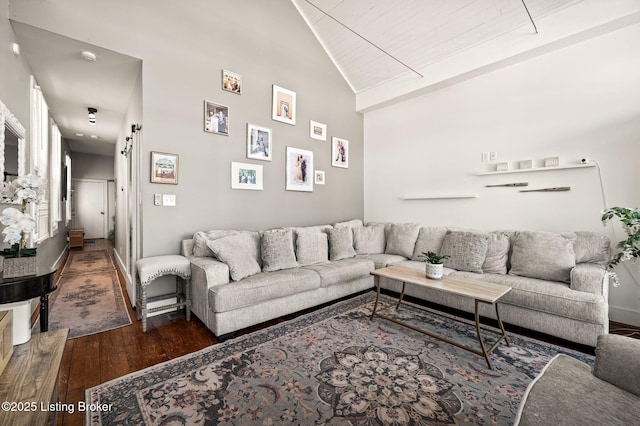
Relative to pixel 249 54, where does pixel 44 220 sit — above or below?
below

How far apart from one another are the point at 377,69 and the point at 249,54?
2048 millimetres

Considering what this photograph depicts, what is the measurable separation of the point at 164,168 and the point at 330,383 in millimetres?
2601

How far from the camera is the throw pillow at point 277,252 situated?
306cm

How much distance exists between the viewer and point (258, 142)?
12.1 feet

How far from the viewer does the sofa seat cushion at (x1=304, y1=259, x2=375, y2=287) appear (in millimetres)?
3107

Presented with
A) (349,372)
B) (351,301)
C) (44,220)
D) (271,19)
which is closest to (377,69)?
(271,19)

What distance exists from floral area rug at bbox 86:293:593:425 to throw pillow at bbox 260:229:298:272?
2.38ft

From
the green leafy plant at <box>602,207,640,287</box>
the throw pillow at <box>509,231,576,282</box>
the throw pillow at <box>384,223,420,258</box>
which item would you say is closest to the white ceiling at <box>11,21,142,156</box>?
the throw pillow at <box>384,223,420,258</box>

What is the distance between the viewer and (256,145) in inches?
145

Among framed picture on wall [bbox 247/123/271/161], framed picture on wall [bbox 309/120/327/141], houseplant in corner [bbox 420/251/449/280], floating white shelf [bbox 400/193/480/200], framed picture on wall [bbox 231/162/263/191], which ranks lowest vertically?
houseplant in corner [bbox 420/251/449/280]

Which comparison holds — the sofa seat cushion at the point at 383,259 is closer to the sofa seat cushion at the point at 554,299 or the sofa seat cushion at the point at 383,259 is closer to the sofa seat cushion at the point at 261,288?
the sofa seat cushion at the point at 261,288

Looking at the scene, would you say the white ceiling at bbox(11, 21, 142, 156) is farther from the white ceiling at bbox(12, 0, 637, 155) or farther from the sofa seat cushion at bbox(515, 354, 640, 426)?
the sofa seat cushion at bbox(515, 354, 640, 426)

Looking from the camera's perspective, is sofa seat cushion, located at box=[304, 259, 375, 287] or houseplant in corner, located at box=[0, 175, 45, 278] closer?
houseplant in corner, located at box=[0, 175, 45, 278]

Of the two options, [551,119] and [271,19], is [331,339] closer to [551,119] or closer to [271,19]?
[551,119]
